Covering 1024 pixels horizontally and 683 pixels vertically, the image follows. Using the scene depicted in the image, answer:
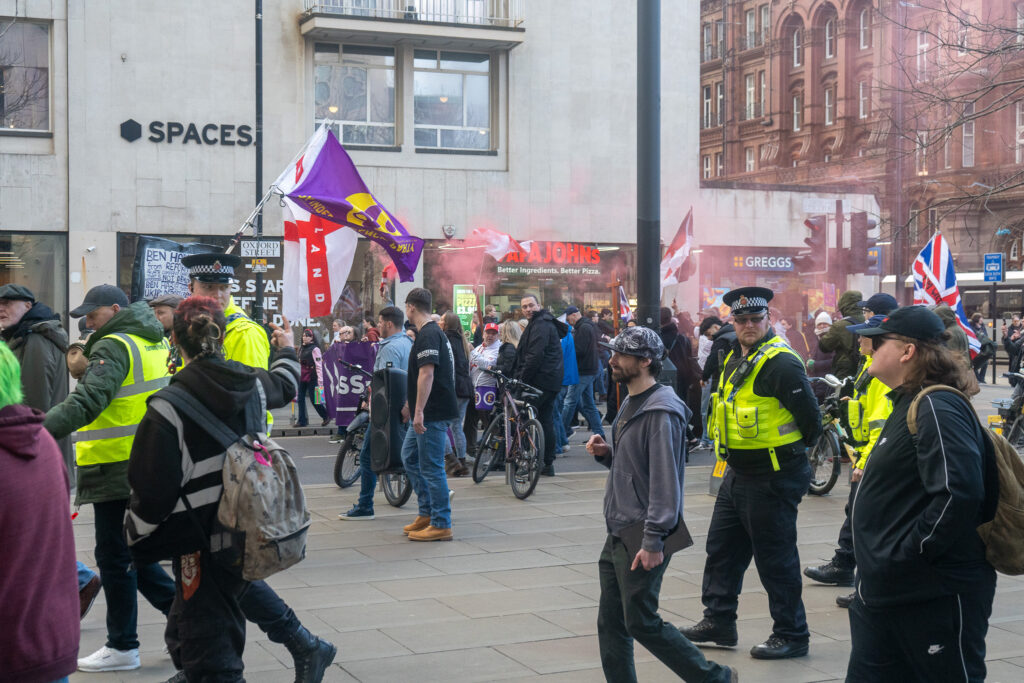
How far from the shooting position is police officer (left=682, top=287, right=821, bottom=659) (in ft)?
19.2

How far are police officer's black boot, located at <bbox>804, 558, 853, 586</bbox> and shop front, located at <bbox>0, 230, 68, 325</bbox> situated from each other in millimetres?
18475

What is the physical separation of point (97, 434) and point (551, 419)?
7821 millimetres

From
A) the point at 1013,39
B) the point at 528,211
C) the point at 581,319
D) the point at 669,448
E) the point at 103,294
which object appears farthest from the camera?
the point at 528,211

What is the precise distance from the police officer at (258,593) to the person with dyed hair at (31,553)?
68.8 inches

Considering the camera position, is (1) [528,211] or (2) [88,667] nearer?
(2) [88,667]

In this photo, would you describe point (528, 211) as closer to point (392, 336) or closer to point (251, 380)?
point (392, 336)

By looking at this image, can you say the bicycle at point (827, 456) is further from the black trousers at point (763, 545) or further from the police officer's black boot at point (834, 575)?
the black trousers at point (763, 545)

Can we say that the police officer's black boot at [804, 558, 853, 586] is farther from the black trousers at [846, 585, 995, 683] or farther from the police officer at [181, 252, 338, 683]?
the black trousers at [846, 585, 995, 683]

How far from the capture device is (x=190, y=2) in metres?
23.6

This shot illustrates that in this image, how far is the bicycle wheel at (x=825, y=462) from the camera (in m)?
11.1

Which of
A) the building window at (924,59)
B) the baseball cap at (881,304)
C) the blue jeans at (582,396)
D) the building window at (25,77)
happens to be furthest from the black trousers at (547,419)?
the building window at (25,77)

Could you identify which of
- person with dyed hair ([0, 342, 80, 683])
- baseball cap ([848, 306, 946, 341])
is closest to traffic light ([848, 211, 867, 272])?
baseball cap ([848, 306, 946, 341])

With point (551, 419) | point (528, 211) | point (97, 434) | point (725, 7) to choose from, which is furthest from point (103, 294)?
point (725, 7)

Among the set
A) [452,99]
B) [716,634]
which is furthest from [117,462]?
[452,99]
